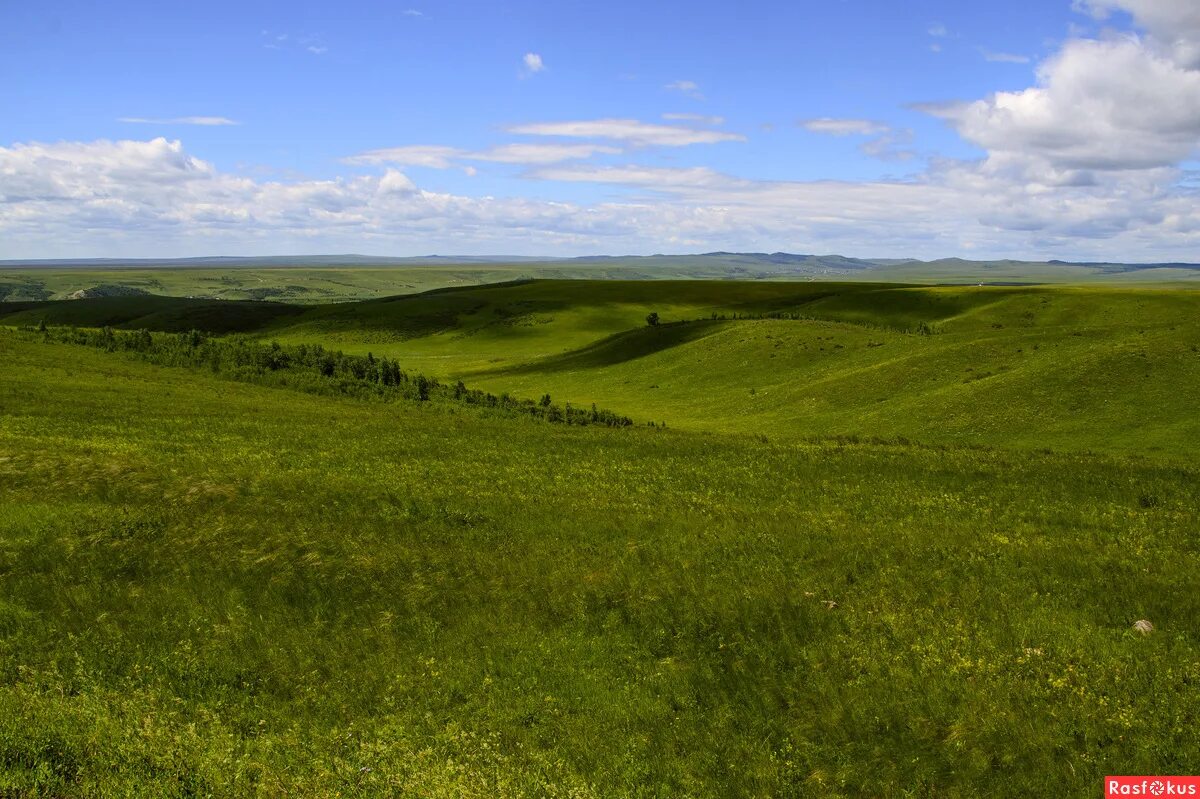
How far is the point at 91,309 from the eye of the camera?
629ft

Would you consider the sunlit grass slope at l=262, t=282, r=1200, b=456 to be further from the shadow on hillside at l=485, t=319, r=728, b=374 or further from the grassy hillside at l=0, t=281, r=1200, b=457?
the shadow on hillside at l=485, t=319, r=728, b=374

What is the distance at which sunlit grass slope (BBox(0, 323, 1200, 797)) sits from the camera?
12.2 m

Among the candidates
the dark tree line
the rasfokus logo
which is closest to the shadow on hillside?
the dark tree line

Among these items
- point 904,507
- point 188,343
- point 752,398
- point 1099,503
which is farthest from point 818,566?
point 188,343

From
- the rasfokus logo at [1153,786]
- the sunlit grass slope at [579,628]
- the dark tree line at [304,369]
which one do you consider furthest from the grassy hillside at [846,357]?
the rasfokus logo at [1153,786]

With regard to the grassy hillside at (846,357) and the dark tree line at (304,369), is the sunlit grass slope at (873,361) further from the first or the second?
the dark tree line at (304,369)

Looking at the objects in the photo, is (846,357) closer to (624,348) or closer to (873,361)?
(873,361)

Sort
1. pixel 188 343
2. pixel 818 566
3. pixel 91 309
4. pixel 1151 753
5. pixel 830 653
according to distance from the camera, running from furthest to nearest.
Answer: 1. pixel 91 309
2. pixel 188 343
3. pixel 818 566
4. pixel 830 653
5. pixel 1151 753

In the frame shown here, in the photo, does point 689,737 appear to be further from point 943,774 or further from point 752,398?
point 752,398

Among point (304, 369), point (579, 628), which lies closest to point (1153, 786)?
point (579, 628)

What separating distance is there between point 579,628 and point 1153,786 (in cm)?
995

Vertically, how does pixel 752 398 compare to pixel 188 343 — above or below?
below

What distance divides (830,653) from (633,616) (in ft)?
13.6

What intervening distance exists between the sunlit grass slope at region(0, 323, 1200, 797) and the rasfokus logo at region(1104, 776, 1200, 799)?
0.60ft
